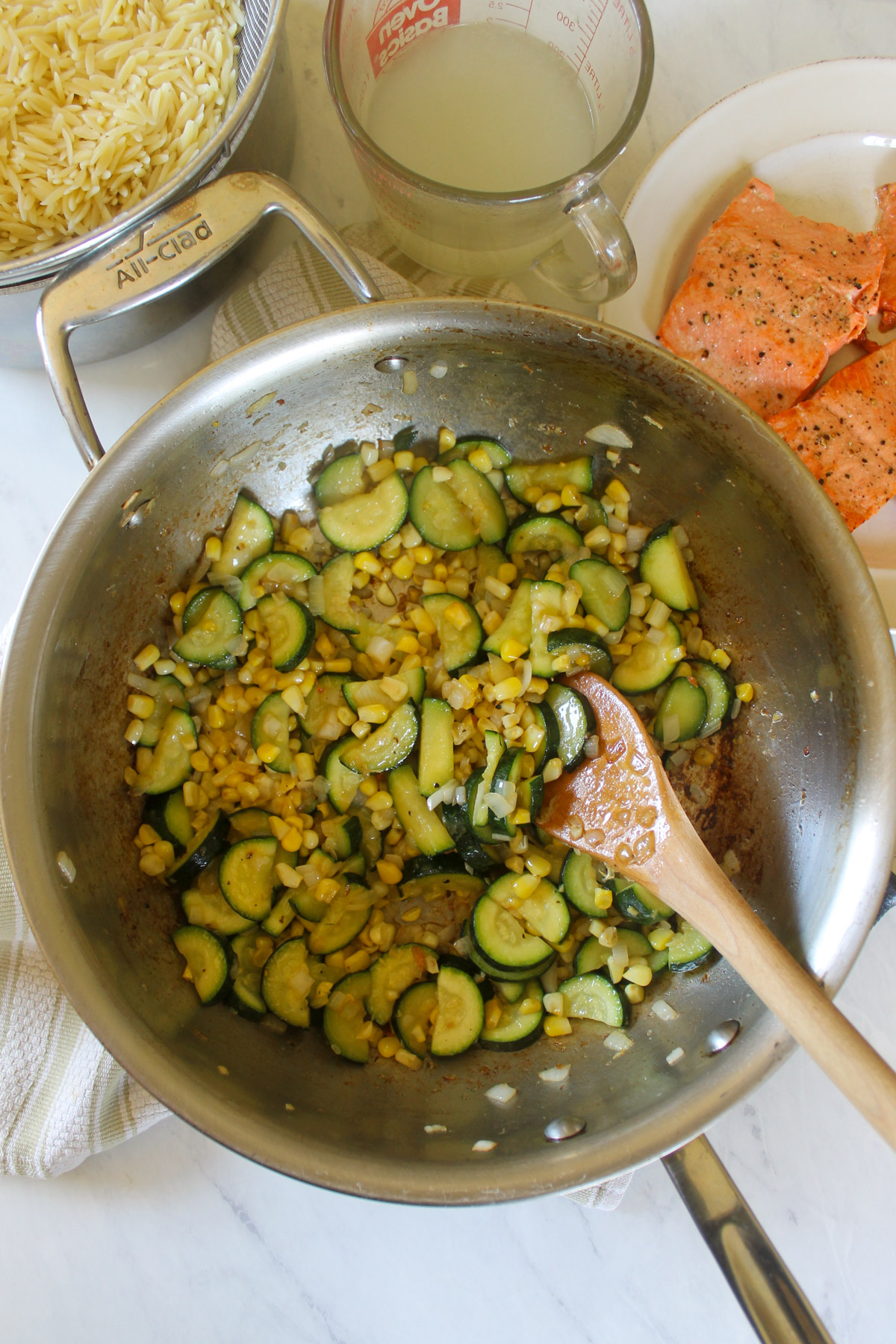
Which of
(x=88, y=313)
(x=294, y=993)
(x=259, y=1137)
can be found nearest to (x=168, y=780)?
(x=294, y=993)

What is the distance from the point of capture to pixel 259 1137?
1.23 metres

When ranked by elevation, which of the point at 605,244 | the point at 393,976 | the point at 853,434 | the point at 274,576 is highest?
the point at 605,244

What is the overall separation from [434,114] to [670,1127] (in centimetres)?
186

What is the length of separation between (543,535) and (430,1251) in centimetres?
144

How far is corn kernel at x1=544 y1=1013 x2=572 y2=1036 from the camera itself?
1.52 meters

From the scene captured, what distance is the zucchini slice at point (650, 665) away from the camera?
5.29 feet

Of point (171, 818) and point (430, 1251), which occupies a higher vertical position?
point (171, 818)

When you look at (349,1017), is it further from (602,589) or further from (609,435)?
(609,435)

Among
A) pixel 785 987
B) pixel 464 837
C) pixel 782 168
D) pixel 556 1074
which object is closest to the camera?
pixel 785 987

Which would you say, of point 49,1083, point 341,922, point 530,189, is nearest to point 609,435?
point 530,189

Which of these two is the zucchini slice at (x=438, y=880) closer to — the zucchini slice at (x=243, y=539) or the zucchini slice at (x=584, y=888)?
the zucchini slice at (x=584, y=888)

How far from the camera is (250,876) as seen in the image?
1519mm

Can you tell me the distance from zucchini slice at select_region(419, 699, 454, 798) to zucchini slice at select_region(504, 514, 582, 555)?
Result: 34cm

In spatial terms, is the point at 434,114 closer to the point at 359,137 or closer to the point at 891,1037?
the point at 359,137
